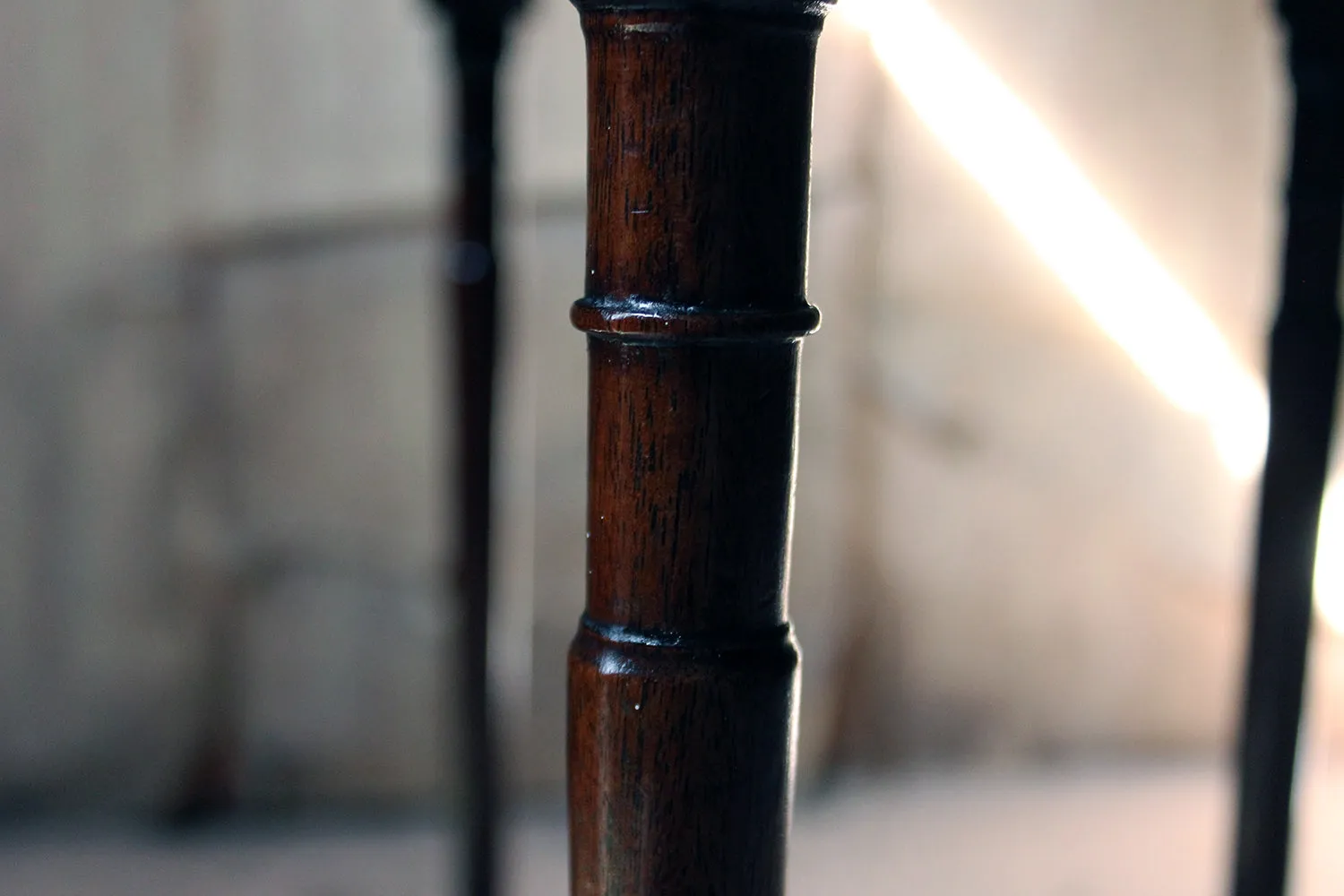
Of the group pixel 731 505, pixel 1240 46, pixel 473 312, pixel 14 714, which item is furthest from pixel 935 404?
pixel 731 505

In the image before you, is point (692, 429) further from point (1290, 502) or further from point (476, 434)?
point (476, 434)

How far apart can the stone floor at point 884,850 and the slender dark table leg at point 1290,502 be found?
55 cm

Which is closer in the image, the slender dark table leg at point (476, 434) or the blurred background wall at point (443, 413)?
the slender dark table leg at point (476, 434)

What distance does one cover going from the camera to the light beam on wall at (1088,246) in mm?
1438

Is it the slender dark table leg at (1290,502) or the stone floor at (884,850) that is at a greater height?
the slender dark table leg at (1290,502)

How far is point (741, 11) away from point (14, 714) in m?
1.12

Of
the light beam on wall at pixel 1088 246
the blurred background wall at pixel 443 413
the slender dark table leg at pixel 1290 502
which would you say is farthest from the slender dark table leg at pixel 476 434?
the light beam on wall at pixel 1088 246

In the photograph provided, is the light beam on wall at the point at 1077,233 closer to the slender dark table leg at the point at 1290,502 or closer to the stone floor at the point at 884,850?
the stone floor at the point at 884,850

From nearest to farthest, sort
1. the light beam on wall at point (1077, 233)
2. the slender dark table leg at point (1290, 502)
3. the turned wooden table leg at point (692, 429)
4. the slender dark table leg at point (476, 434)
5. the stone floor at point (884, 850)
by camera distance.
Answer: the turned wooden table leg at point (692, 429), the slender dark table leg at point (1290, 502), the slender dark table leg at point (476, 434), the stone floor at point (884, 850), the light beam on wall at point (1077, 233)

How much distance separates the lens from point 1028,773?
1.47 metres

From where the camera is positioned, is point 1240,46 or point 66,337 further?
point 1240,46

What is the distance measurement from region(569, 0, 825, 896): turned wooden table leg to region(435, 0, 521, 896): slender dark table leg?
0.37 m

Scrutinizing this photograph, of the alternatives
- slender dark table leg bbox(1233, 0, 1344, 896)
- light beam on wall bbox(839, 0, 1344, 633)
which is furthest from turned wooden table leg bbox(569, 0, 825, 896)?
light beam on wall bbox(839, 0, 1344, 633)

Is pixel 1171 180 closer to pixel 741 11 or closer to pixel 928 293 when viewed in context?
pixel 928 293
